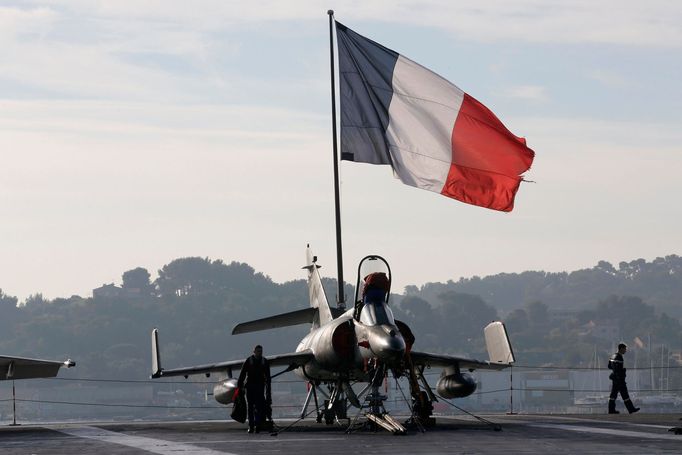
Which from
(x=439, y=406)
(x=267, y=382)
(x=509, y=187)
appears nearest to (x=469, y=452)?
(x=267, y=382)

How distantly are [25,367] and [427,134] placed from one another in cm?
1022

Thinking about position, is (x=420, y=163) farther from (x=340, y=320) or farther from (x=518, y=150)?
(x=340, y=320)

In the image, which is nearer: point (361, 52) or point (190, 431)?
point (190, 431)

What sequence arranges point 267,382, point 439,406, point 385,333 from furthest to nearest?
1. point 439,406
2. point 267,382
3. point 385,333

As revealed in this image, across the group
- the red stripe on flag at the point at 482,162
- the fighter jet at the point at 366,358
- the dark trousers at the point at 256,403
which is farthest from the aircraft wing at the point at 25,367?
the red stripe on flag at the point at 482,162

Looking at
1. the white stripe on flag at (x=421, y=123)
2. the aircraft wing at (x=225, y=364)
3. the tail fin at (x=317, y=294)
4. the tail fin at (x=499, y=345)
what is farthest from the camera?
the tail fin at (x=317, y=294)

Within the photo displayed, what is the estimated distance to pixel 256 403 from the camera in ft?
85.0

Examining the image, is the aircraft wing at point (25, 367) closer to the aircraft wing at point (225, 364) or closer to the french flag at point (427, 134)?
the aircraft wing at point (225, 364)

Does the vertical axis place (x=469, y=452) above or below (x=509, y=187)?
below

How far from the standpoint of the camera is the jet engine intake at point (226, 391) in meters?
31.2

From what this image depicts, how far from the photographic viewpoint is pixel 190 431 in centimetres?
2692

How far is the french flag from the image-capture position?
3128 centimetres

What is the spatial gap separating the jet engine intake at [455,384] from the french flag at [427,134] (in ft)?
12.5

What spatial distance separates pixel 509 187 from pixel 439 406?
126 meters
